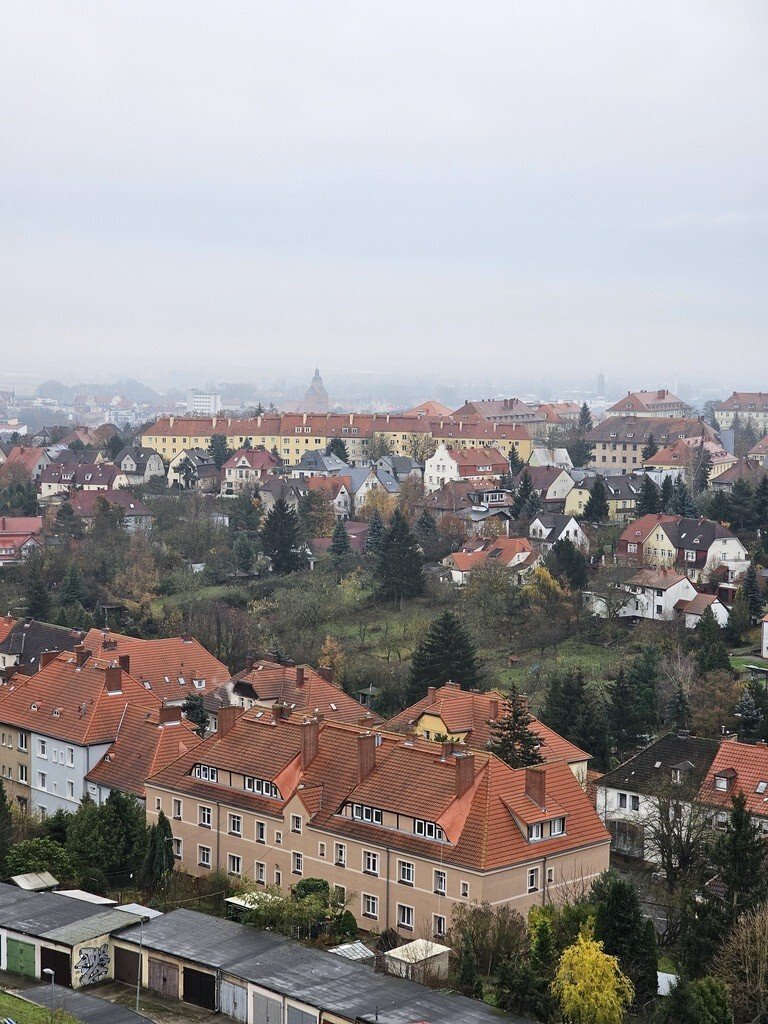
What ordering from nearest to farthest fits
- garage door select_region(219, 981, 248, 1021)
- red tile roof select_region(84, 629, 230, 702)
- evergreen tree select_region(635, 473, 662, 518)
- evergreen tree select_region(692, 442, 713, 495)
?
garage door select_region(219, 981, 248, 1021), red tile roof select_region(84, 629, 230, 702), evergreen tree select_region(635, 473, 662, 518), evergreen tree select_region(692, 442, 713, 495)

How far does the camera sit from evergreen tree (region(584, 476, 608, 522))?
72781 millimetres

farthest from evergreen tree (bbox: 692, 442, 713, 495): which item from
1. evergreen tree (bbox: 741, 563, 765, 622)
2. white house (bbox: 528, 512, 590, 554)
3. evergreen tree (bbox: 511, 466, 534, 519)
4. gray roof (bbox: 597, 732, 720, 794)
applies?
gray roof (bbox: 597, 732, 720, 794)

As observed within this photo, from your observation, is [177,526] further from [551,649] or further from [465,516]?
[551,649]

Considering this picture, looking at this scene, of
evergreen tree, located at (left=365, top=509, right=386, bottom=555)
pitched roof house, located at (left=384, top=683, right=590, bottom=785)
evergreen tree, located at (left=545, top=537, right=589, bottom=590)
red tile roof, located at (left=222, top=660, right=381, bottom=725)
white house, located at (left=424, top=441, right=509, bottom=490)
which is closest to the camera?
pitched roof house, located at (left=384, top=683, right=590, bottom=785)

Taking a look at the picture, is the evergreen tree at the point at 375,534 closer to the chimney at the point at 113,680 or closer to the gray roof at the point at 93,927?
the chimney at the point at 113,680

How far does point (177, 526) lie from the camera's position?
7625 cm

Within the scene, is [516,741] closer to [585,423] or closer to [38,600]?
[38,600]

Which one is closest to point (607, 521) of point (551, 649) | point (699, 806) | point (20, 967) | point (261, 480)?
point (551, 649)

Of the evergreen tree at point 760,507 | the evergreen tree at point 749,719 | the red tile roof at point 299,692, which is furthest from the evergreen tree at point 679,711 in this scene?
the evergreen tree at point 760,507

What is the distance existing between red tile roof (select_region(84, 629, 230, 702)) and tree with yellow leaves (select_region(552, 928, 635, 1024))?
2263cm

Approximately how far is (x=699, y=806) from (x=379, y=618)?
30701 millimetres

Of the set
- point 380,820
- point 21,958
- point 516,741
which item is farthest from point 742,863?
point 21,958

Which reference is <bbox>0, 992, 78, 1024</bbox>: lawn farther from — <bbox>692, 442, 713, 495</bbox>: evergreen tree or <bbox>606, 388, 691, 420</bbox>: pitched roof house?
<bbox>606, 388, 691, 420</bbox>: pitched roof house

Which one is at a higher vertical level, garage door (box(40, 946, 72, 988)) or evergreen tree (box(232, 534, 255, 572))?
evergreen tree (box(232, 534, 255, 572))
